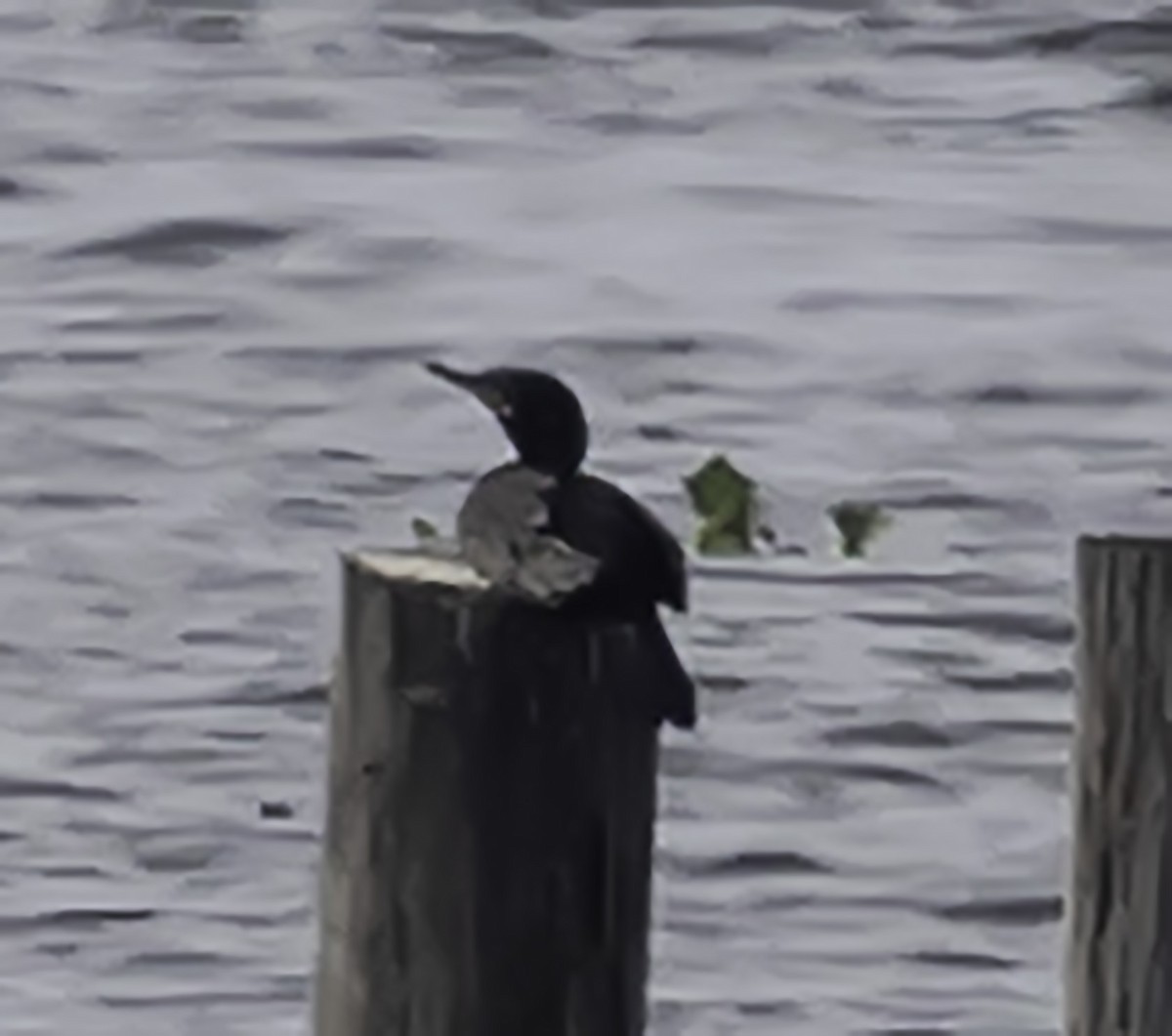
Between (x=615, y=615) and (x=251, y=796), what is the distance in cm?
386

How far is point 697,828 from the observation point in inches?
345

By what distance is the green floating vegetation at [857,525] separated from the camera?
33.4ft

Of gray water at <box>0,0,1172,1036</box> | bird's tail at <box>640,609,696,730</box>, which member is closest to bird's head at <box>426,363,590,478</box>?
bird's tail at <box>640,609,696,730</box>

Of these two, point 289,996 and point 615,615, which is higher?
point 615,615

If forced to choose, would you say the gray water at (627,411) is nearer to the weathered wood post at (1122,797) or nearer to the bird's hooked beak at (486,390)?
the bird's hooked beak at (486,390)

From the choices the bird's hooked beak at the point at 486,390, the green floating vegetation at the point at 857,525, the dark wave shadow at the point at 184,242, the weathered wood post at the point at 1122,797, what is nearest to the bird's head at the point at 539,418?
the bird's hooked beak at the point at 486,390

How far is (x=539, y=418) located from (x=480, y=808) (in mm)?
833

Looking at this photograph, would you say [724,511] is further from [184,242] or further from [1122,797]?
[184,242]

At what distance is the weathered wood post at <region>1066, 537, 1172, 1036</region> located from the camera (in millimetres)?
5059

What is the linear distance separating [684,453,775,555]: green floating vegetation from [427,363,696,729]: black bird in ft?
9.99

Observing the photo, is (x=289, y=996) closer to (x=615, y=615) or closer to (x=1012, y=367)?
(x=615, y=615)

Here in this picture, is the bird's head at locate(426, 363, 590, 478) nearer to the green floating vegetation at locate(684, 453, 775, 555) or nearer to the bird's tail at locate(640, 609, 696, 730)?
the bird's tail at locate(640, 609, 696, 730)

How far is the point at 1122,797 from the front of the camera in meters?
5.19

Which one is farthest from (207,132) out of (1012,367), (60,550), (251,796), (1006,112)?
(251,796)
